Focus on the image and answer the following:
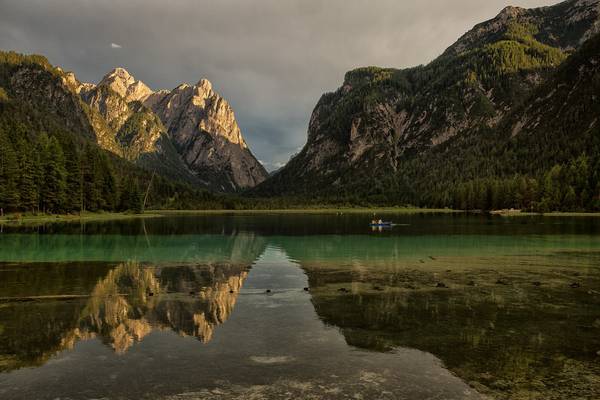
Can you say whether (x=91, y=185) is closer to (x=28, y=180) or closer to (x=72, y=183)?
(x=72, y=183)

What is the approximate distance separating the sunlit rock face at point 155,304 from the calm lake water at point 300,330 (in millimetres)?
139

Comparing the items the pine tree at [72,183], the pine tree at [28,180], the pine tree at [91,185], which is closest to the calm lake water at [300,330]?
the pine tree at [28,180]

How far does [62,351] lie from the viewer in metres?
18.2

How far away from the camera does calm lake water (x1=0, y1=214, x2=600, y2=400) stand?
575 inches

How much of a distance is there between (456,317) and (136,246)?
50.1 m

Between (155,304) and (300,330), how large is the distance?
34.2ft

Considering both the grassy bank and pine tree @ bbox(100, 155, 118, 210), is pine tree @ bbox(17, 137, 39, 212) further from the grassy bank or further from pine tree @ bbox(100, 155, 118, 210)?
pine tree @ bbox(100, 155, 118, 210)

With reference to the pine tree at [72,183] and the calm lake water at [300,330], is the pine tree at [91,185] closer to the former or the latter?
the pine tree at [72,183]

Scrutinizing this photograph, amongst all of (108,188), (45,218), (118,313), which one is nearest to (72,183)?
(45,218)

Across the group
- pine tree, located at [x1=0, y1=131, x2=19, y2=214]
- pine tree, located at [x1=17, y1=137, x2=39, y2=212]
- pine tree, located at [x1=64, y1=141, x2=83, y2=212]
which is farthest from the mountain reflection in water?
pine tree, located at [x1=64, y1=141, x2=83, y2=212]

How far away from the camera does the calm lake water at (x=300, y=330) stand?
47.9 ft

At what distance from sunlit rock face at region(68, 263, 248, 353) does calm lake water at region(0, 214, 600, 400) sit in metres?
0.14

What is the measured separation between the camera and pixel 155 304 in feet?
88.5

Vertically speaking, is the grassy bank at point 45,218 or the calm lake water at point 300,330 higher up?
the grassy bank at point 45,218
